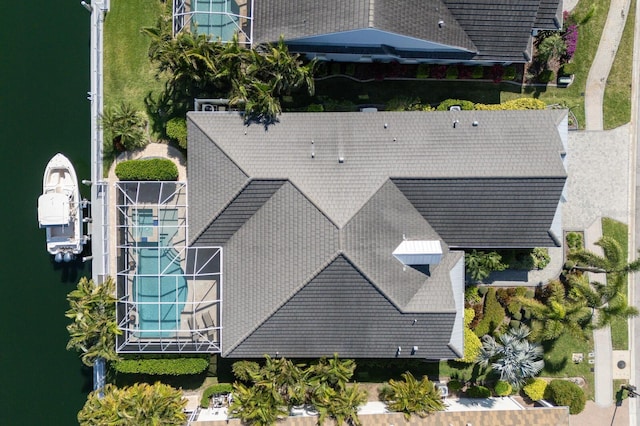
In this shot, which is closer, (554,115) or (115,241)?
(554,115)

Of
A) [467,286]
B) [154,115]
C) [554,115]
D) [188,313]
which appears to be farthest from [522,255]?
[154,115]

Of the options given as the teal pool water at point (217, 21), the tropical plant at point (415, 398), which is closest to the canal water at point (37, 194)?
the teal pool water at point (217, 21)

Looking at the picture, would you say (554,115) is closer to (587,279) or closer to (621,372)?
(587,279)

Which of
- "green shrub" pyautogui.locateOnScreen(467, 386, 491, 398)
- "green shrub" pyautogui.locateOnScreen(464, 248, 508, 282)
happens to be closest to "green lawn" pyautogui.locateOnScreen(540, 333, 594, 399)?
"green shrub" pyautogui.locateOnScreen(467, 386, 491, 398)

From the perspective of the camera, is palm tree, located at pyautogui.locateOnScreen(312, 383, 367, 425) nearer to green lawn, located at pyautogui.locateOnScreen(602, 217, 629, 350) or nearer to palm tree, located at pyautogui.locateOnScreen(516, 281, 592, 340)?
palm tree, located at pyautogui.locateOnScreen(516, 281, 592, 340)

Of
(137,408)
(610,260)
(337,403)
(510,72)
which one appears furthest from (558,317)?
(137,408)
